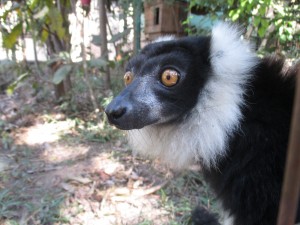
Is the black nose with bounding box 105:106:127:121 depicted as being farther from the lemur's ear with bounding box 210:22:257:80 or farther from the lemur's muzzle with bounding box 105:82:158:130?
the lemur's ear with bounding box 210:22:257:80

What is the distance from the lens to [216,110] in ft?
6.38

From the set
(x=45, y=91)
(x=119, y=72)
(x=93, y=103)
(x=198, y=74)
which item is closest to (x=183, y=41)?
(x=198, y=74)

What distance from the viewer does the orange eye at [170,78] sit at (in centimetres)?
200

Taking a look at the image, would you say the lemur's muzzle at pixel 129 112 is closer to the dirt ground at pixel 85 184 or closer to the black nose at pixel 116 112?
the black nose at pixel 116 112

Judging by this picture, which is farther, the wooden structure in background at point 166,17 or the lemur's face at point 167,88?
the wooden structure in background at point 166,17

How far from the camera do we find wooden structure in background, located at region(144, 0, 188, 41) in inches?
225

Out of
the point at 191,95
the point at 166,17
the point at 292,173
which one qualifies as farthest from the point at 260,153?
the point at 166,17

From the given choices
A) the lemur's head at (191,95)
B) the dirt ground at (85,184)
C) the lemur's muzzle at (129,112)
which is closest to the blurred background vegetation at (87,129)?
the dirt ground at (85,184)

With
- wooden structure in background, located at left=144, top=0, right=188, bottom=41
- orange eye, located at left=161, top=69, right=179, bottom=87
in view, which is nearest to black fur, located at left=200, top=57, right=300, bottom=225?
orange eye, located at left=161, top=69, right=179, bottom=87

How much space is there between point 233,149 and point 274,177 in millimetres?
278

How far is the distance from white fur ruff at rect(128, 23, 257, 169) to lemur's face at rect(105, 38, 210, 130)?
0.19 feet

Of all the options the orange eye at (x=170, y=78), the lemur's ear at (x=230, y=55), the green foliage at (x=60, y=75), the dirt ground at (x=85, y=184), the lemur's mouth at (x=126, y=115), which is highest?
the lemur's ear at (x=230, y=55)

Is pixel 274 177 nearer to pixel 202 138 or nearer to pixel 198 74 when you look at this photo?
pixel 202 138

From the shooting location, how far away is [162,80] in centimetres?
204
